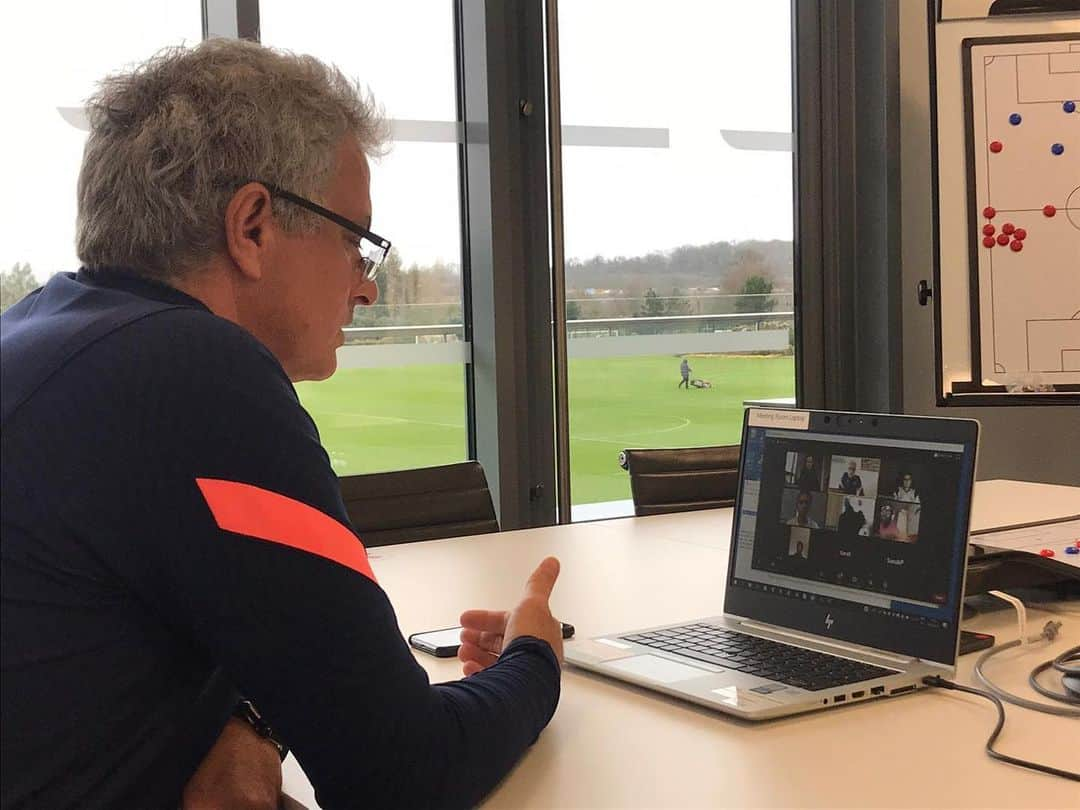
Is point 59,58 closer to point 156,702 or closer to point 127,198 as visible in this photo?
point 127,198

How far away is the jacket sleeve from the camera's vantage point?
95 cm

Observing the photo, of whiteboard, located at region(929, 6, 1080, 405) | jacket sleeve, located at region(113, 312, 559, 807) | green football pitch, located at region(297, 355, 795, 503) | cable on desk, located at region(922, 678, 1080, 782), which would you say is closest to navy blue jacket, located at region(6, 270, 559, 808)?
jacket sleeve, located at region(113, 312, 559, 807)

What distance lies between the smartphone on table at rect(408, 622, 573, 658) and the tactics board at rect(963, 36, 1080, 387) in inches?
104

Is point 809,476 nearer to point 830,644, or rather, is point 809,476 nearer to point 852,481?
point 852,481

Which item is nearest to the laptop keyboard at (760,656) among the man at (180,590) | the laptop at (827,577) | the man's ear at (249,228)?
the laptop at (827,577)

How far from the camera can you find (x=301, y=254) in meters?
1.26

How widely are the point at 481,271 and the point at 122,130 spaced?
289 centimetres

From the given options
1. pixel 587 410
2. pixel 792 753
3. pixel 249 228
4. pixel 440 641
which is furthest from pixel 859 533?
pixel 587 410

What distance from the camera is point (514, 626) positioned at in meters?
1.31

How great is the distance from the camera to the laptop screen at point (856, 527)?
1.34 metres

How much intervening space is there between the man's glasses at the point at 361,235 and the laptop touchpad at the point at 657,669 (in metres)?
0.55

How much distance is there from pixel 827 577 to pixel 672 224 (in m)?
3.05

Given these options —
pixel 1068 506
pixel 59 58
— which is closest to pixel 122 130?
pixel 1068 506

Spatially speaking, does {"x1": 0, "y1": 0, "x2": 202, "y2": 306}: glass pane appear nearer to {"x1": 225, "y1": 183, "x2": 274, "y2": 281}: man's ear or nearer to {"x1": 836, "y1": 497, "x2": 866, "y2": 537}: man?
{"x1": 225, "y1": 183, "x2": 274, "y2": 281}: man's ear
